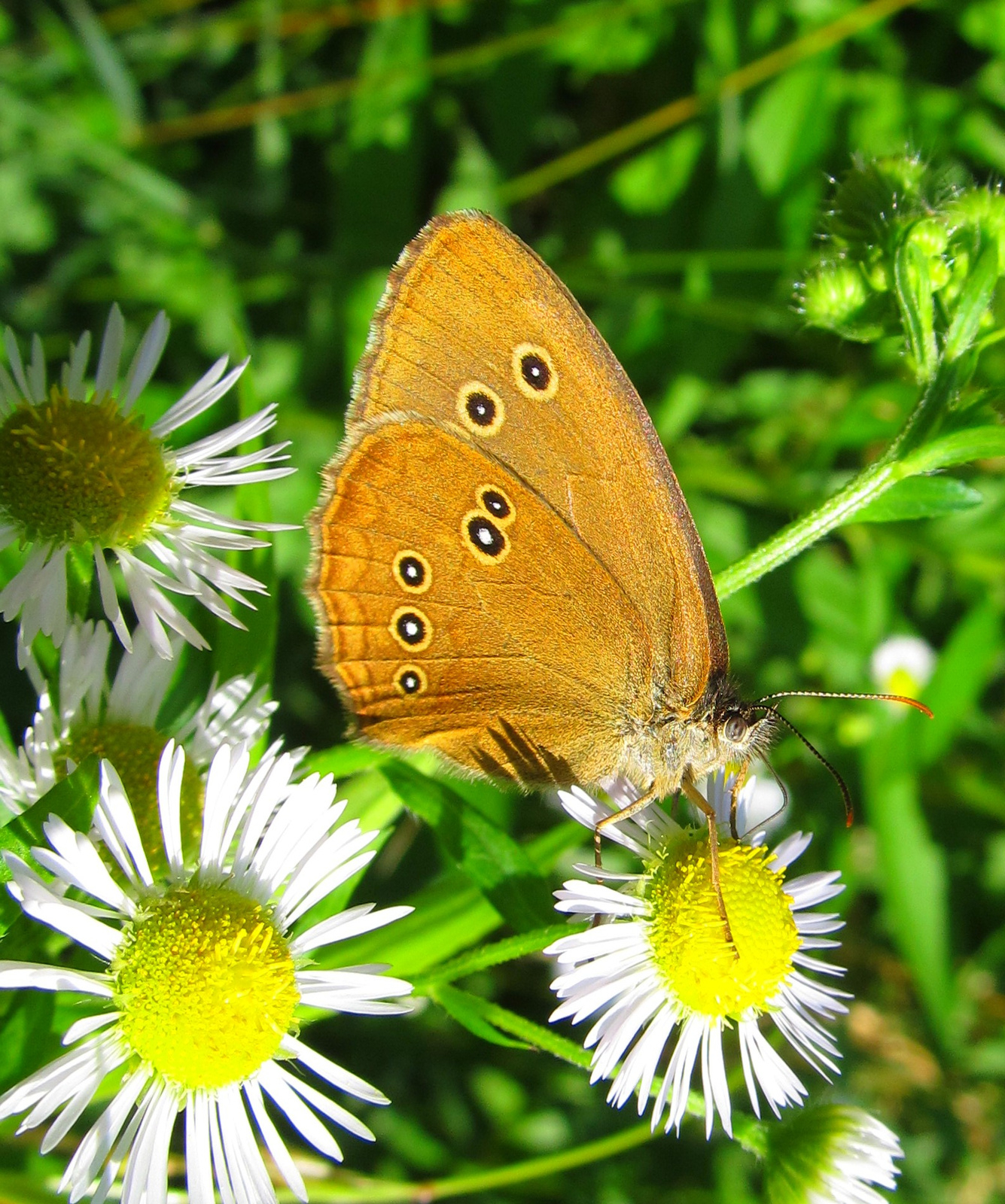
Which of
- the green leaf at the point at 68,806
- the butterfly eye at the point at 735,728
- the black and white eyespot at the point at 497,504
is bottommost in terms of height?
the green leaf at the point at 68,806

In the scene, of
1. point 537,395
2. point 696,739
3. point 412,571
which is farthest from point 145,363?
point 696,739

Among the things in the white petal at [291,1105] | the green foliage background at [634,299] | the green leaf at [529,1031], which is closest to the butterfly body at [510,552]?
the green leaf at [529,1031]

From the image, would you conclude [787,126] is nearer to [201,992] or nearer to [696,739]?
[696,739]

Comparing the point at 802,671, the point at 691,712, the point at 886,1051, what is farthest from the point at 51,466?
the point at 886,1051

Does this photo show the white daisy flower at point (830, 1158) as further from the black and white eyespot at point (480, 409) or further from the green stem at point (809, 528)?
the black and white eyespot at point (480, 409)

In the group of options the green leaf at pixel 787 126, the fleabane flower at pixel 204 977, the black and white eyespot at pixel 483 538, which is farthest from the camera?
the green leaf at pixel 787 126

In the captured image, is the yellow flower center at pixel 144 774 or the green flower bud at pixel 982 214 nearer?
the yellow flower center at pixel 144 774

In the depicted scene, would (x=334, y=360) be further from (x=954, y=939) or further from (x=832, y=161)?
(x=954, y=939)
